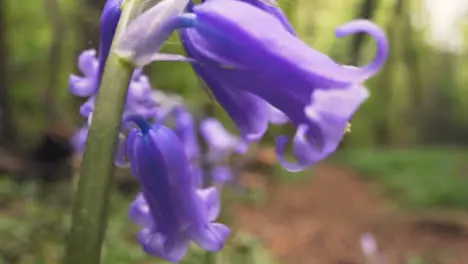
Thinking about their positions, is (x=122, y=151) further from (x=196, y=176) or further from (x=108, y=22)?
(x=196, y=176)

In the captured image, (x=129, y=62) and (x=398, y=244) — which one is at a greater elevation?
(x=129, y=62)

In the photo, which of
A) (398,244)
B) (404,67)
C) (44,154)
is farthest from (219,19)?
(404,67)

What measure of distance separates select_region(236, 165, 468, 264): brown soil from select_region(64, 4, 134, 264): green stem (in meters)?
2.20

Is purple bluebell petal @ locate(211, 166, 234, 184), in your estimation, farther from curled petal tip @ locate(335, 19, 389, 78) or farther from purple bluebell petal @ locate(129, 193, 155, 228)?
curled petal tip @ locate(335, 19, 389, 78)

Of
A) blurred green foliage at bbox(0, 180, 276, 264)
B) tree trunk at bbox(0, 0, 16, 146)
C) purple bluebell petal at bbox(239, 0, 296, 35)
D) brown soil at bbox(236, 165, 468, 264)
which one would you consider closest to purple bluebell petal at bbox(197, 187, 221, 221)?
purple bluebell petal at bbox(239, 0, 296, 35)

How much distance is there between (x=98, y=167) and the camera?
71 centimetres

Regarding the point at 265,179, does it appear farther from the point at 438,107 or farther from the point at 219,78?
the point at 438,107

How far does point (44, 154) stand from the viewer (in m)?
3.49

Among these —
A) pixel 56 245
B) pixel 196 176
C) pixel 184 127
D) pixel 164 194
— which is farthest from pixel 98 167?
pixel 56 245

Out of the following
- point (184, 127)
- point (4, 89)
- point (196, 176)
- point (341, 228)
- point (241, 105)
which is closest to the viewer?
point (241, 105)

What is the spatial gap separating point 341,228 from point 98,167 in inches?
159

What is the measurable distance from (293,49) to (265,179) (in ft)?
20.3

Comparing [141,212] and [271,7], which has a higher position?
[271,7]

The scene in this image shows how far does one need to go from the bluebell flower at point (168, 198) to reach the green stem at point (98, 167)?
0.10 meters
